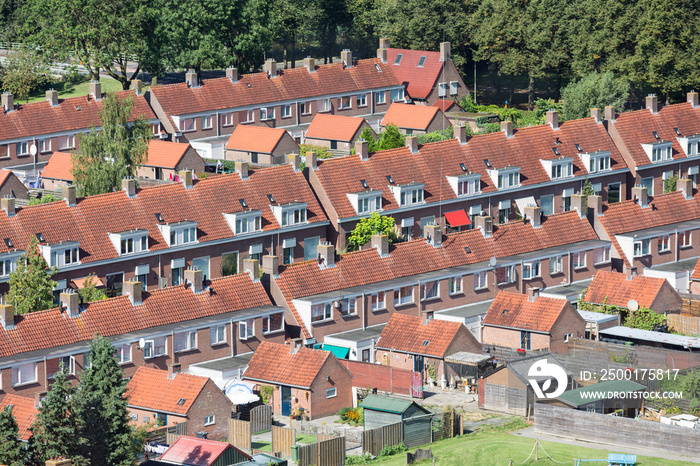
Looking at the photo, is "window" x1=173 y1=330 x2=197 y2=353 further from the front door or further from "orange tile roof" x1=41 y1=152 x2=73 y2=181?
"orange tile roof" x1=41 y1=152 x2=73 y2=181

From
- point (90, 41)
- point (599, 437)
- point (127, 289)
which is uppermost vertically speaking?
point (90, 41)

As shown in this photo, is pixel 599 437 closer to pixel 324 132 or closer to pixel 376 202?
pixel 376 202

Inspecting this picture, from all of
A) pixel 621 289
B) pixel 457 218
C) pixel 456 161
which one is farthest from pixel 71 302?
pixel 456 161

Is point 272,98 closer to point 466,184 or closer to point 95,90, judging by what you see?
point 95,90

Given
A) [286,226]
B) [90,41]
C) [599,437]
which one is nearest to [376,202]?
[286,226]

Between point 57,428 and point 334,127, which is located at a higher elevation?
point 334,127
